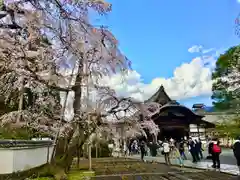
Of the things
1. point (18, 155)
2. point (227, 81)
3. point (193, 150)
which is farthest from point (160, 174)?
point (227, 81)

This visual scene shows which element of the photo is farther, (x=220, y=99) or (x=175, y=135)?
(x=175, y=135)

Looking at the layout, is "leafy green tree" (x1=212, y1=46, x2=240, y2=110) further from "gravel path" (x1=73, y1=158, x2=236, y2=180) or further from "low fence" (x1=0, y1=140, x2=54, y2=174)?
"low fence" (x1=0, y1=140, x2=54, y2=174)

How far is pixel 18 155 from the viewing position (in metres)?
14.6

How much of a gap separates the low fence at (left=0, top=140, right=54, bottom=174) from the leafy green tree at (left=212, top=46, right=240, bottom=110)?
14.3 meters

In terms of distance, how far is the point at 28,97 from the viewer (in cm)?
1878

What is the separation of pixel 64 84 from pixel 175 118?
2499 centimetres

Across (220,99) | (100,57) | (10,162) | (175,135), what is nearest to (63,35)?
(100,57)

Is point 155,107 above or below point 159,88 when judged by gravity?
below

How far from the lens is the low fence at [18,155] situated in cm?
1356

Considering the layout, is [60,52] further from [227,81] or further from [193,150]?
[227,81]

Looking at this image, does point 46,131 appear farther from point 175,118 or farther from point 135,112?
point 175,118

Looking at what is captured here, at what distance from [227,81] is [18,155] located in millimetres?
20352

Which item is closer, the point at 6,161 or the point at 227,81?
the point at 6,161

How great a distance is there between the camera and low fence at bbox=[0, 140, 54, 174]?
13562 millimetres
